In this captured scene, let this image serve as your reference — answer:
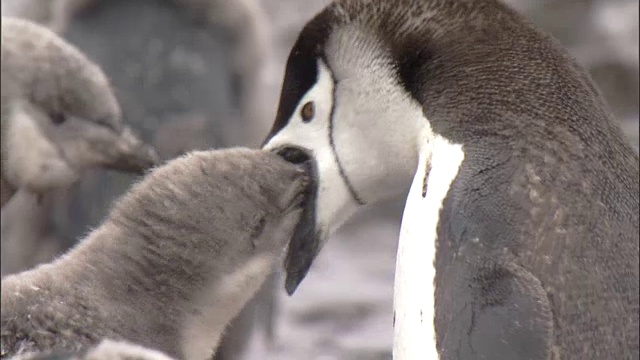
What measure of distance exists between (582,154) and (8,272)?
255cm

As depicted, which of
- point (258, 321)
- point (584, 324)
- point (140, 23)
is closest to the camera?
point (584, 324)

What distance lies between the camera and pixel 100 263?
4.04 m

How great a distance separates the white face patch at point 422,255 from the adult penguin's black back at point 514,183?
3cm

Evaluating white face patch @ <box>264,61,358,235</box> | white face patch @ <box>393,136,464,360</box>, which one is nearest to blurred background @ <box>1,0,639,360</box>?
white face patch @ <box>264,61,358,235</box>

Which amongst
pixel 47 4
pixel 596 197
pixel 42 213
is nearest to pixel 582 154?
pixel 596 197

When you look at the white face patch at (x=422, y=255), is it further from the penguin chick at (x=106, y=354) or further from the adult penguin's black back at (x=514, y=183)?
the penguin chick at (x=106, y=354)

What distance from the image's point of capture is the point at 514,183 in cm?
394

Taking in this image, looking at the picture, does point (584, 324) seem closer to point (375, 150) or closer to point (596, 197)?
point (596, 197)

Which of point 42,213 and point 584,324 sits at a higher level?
point 584,324

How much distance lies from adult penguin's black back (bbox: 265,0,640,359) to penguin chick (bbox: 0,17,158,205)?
5.57 ft

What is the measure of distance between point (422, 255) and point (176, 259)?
523 mm

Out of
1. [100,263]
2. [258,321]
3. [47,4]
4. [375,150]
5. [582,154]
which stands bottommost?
[258,321]

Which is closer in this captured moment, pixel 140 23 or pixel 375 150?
pixel 375 150

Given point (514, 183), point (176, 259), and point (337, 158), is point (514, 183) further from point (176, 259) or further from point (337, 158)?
point (176, 259)
